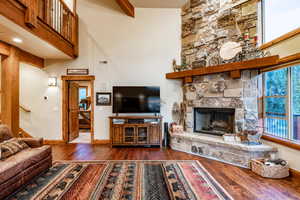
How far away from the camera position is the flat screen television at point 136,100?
4363 mm

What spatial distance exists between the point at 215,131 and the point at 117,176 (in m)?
2.59

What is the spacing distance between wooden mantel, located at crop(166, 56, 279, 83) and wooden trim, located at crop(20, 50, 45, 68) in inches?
157

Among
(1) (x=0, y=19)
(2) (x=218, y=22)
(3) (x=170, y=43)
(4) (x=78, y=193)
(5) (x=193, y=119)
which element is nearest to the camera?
(4) (x=78, y=193)

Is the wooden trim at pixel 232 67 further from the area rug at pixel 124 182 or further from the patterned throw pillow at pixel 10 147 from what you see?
the patterned throw pillow at pixel 10 147

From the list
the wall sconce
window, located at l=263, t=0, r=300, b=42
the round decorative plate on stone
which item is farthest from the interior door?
window, located at l=263, t=0, r=300, b=42

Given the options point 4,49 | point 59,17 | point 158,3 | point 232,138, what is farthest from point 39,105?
point 232,138

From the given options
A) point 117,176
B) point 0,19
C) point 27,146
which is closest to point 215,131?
point 117,176

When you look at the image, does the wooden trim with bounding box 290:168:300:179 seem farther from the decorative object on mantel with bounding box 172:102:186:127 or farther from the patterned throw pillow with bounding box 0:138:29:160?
the patterned throw pillow with bounding box 0:138:29:160

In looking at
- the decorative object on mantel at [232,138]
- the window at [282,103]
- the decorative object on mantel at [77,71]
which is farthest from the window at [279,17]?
the decorative object on mantel at [77,71]

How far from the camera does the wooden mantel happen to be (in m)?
2.80

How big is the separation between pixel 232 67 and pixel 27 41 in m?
4.40

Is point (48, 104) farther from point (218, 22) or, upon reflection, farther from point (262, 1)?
point (262, 1)

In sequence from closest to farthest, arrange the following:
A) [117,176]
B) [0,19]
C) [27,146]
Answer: [0,19]
[117,176]
[27,146]

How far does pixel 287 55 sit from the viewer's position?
2.68m
